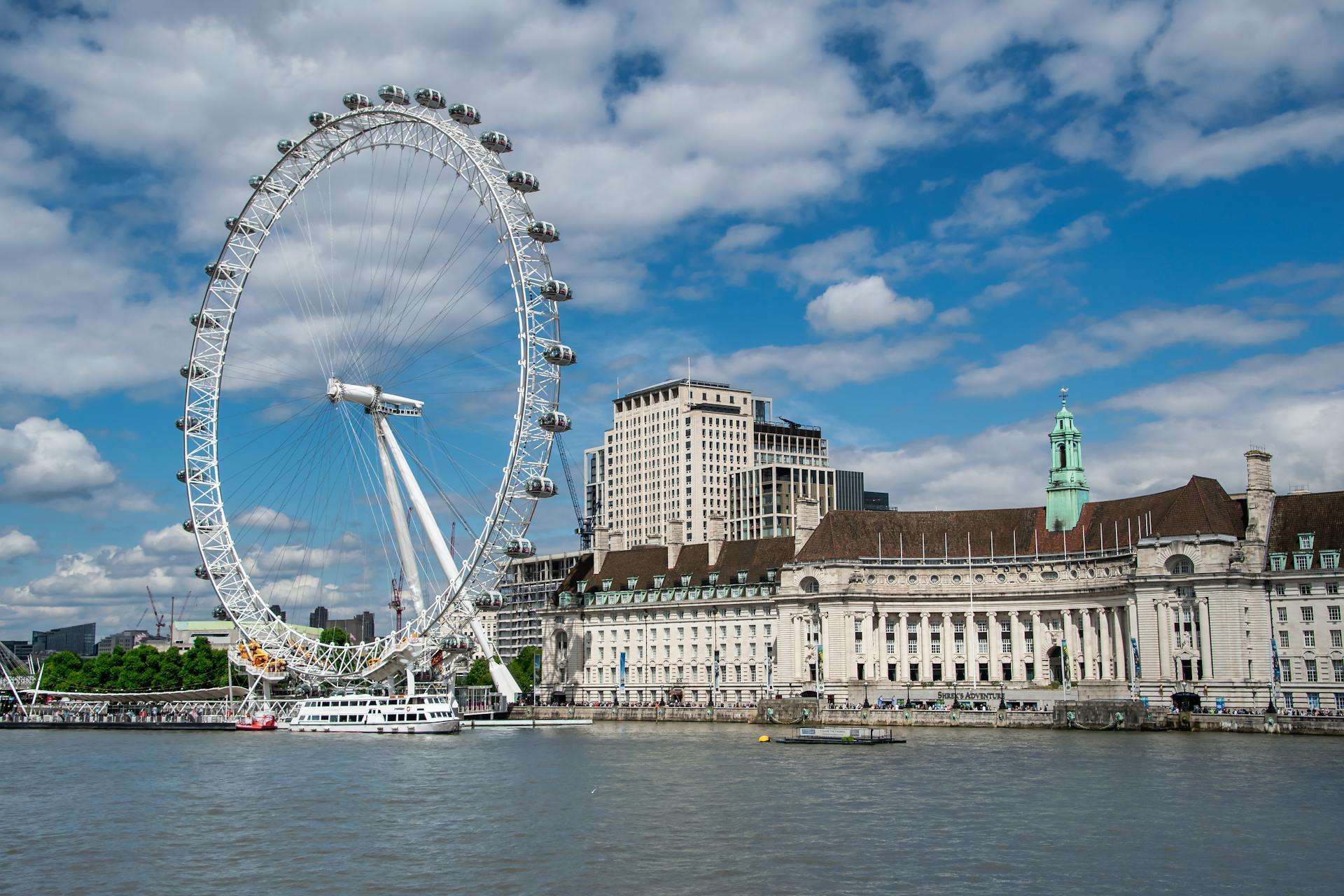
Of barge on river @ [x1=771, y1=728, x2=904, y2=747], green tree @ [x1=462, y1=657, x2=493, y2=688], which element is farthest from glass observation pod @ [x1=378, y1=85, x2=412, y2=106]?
green tree @ [x1=462, y1=657, x2=493, y2=688]

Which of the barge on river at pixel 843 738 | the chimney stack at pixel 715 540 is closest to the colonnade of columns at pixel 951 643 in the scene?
the chimney stack at pixel 715 540

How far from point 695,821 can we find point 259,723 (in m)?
74.1

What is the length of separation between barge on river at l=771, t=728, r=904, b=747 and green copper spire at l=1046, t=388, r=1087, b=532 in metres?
41.8

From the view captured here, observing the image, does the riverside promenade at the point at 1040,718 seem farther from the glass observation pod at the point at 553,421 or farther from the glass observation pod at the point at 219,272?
the glass observation pod at the point at 219,272

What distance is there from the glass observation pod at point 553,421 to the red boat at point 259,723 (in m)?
40.6

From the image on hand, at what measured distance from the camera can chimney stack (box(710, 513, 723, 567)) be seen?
137m

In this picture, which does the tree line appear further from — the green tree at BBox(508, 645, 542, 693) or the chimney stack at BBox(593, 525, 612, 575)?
the chimney stack at BBox(593, 525, 612, 575)

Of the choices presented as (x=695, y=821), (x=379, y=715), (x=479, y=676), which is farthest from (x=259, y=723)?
(x=695, y=821)

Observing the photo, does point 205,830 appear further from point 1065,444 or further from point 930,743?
point 1065,444

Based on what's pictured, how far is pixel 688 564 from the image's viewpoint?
139250mm

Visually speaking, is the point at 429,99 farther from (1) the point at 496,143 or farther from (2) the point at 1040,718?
(2) the point at 1040,718

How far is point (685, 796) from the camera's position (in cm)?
5503

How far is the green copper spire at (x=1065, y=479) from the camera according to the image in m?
124

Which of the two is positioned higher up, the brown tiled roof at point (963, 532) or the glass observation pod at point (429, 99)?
the glass observation pod at point (429, 99)
